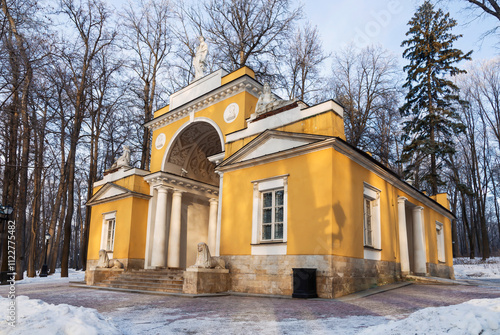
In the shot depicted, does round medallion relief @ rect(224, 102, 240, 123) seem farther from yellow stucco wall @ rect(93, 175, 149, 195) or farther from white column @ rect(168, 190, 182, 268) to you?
yellow stucco wall @ rect(93, 175, 149, 195)

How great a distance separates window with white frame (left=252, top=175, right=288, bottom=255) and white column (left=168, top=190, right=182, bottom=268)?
6770mm

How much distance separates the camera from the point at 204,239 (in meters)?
19.7

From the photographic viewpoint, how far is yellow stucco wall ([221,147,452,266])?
391 inches

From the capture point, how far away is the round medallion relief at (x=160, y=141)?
18.5 metres

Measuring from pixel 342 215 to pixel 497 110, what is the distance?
941 inches

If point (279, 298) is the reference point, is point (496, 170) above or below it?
above

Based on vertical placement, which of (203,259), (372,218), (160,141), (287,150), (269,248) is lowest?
(203,259)

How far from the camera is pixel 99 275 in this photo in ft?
50.0

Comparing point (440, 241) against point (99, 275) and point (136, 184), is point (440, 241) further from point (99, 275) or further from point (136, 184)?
point (99, 275)

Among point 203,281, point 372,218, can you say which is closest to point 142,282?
point 203,281

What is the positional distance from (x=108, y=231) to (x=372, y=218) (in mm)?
13689

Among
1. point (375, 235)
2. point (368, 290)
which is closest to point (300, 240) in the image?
point (368, 290)

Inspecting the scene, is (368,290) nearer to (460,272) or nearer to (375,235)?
(375,235)

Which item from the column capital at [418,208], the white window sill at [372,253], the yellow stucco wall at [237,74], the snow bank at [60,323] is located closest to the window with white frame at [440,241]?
the column capital at [418,208]
